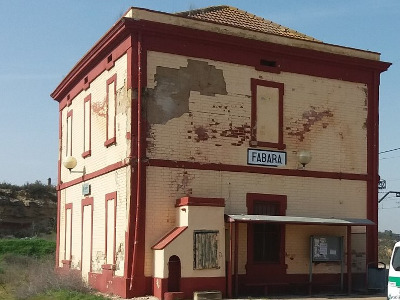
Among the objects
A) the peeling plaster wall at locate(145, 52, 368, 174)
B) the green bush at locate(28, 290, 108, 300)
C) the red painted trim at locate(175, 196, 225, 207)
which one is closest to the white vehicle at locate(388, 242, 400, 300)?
the red painted trim at locate(175, 196, 225, 207)

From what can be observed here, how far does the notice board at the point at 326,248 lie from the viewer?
19.3 metres

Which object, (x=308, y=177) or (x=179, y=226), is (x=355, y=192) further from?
(x=179, y=226)

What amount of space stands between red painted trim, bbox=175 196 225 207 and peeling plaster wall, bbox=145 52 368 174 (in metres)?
1.45

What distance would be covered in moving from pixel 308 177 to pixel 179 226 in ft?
16.2

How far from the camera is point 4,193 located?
5072 cm

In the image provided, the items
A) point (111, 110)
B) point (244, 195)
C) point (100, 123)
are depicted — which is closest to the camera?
point (244, 195)

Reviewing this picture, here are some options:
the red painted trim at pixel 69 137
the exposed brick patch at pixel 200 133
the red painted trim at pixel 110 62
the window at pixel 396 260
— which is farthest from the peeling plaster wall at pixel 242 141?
the red painted trim at pixel 69 137

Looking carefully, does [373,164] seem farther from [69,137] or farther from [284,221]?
[69,137]

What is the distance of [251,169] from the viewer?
1897 centimetres

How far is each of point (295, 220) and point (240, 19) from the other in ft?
25.2

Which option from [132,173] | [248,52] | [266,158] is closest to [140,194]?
[132,173]

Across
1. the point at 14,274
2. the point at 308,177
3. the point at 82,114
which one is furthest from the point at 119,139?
the point at 14,274

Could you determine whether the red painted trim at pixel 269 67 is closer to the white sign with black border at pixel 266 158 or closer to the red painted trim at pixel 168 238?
the white sign with black border at pixel 266 158

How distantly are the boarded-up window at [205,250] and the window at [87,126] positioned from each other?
20.6ft
